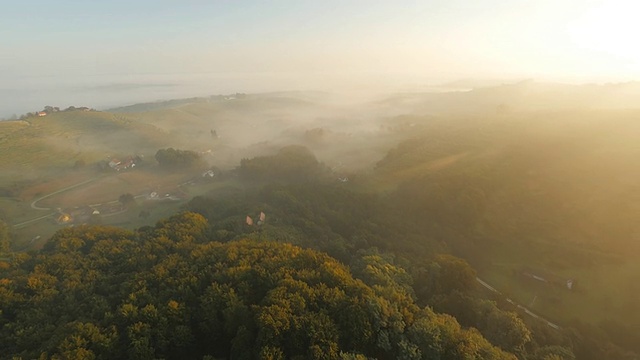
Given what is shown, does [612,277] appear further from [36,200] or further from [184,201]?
[36,200]

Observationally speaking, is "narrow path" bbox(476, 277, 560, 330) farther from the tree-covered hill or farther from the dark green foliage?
the dark green foliage

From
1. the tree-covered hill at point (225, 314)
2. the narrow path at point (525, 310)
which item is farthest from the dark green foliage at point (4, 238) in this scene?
the narrow path at point (525, 310)

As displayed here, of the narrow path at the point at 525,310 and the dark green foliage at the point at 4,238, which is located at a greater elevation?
the dark green foliage at the point at 4,238

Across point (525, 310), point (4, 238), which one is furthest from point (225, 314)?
point (4, 238)

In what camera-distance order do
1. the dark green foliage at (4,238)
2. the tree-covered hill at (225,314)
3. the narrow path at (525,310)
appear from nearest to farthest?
the tree-covered hill at (225,314) → the narrow path at (525,310) → the dark green foliage at (4,238)

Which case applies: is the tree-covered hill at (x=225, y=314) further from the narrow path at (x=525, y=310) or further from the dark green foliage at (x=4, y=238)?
the dark green foliage at (x=4, y=238)

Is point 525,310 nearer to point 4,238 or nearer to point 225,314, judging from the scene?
point 225,314

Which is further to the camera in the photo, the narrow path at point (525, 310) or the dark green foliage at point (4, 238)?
the dark green foliage at point (4, 238)

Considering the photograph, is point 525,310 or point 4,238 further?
point 4,238

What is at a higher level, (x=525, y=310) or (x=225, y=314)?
(x=225, y=314)

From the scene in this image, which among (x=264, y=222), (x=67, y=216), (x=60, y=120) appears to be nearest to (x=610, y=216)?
A: (x=264, y=222)

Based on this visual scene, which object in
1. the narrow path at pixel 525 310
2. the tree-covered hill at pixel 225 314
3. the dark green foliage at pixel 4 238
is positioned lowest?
the narrow path at pixel 525 310

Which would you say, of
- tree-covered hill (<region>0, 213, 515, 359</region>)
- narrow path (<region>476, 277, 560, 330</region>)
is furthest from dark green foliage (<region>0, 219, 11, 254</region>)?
narrow path (<region>476, 277, 560, 330</region>)
